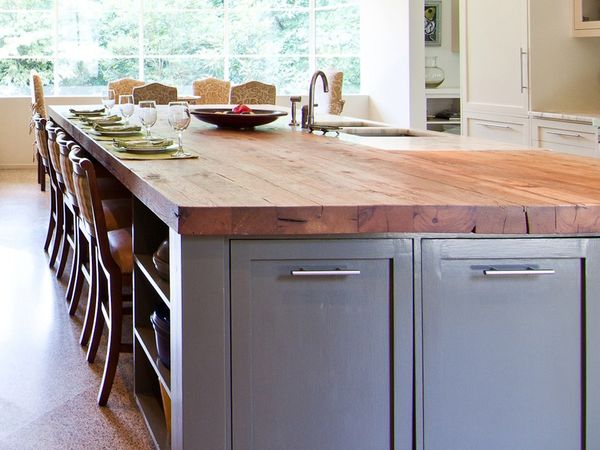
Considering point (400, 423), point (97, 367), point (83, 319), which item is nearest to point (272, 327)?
point (400, 423)

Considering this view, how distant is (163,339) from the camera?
261 cm

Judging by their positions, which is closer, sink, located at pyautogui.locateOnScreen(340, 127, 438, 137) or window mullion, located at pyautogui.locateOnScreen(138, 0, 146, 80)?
sink, located at pyautogui.locateOnScreen(340, 127, 438, 137)

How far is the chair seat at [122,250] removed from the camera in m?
3.44

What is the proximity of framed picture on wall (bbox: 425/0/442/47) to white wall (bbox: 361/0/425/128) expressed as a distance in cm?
32

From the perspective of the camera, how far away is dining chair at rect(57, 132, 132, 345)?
3842 millimetres

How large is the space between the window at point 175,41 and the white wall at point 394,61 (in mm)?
395

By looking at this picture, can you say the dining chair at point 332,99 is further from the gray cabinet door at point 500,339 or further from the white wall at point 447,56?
the gray cabinet door at point 500,339

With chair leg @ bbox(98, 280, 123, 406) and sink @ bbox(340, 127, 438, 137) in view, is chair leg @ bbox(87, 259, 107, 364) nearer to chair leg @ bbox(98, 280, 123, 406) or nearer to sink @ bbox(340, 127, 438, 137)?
chair leg @ bbox(98, 280, 123, 406)

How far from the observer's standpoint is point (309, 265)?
2.06 m

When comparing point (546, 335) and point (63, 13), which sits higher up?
point (63, 13)

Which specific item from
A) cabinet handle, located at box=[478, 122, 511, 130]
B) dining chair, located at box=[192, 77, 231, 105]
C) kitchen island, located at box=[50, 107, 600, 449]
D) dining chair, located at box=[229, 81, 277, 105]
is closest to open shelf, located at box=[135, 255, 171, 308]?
kitchen island, located at box=[50, 107, 600, 449]

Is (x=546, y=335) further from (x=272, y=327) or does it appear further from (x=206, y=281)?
(x=206, y=281)

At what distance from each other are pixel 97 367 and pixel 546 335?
213cm

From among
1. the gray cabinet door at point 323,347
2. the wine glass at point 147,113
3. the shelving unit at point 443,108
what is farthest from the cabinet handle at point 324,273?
the shelving unit at point 443,108
